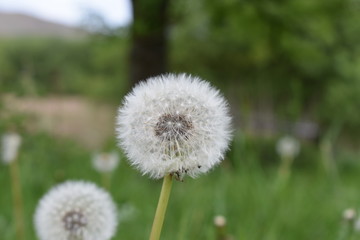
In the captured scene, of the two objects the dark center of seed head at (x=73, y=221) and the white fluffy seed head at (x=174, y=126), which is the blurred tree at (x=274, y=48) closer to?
the dark center of seed head at (x=73, y=221)

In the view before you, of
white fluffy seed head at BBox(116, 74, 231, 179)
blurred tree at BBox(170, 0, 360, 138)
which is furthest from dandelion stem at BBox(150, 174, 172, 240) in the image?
blurred tree at BBox(170, 0, 360, 138)

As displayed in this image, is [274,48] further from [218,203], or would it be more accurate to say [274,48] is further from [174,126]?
[174,126]

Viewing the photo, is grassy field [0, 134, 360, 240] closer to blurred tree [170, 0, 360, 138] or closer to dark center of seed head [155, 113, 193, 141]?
dark center of seed head [155, 113, 193, 141]

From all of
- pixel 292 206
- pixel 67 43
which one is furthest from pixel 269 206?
pixel 67 43

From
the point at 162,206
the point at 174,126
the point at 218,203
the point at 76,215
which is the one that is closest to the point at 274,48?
the point at 218,203

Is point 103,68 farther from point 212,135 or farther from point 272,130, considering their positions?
point 212,135
